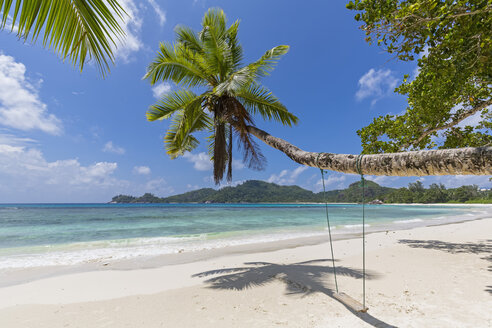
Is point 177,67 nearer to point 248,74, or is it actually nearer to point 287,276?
point 248,74

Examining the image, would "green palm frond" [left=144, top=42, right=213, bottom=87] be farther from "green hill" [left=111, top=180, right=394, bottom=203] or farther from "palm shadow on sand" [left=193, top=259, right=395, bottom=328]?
"green hill" [left=111, top=180, right=394, bottom=203]

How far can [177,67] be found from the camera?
553 centimetres

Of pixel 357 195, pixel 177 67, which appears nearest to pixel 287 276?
pixel 177 67

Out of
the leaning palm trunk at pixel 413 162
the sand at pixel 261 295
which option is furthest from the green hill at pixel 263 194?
the leaning palm trunk at pixel 413 162

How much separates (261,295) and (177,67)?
528 centimetres

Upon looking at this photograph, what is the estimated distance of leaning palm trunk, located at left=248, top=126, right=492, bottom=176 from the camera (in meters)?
1.56

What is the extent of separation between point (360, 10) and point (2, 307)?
26.9ft

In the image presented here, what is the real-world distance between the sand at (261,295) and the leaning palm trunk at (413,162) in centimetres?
201

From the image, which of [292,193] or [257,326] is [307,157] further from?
[292,193]

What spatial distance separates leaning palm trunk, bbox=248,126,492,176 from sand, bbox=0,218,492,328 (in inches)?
79.2

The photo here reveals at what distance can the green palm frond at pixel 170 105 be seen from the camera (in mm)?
5426

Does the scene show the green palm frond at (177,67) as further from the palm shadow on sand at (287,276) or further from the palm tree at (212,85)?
the palm shadow on sand at (287,276)

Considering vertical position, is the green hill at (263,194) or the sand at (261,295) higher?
the green hill at (263,194)

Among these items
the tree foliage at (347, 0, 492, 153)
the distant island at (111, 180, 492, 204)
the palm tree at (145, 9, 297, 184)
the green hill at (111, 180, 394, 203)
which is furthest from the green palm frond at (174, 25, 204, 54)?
the green hill at (111, 180, 394, 203)
